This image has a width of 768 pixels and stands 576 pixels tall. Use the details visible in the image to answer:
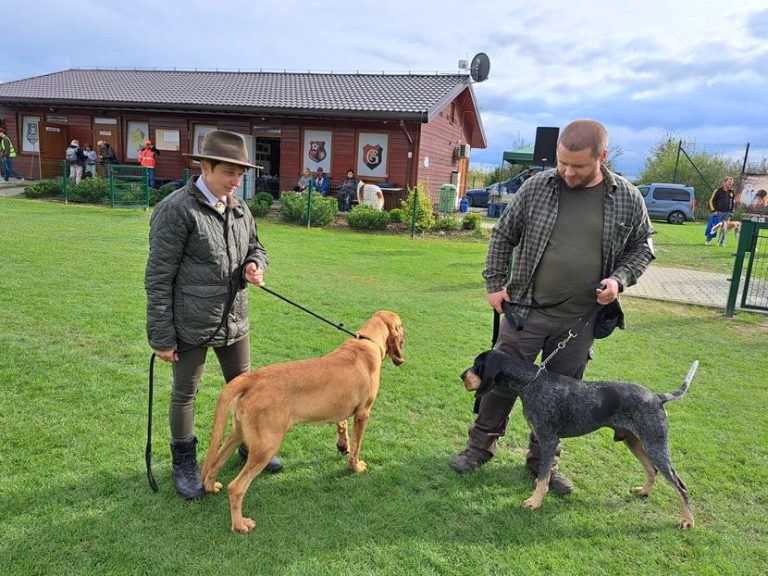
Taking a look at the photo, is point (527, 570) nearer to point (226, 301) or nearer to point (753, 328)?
point (226, 301)

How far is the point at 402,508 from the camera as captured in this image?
3.05 meters

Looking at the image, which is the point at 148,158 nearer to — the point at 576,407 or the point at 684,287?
the point at 684,287

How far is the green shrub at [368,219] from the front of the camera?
1509cm

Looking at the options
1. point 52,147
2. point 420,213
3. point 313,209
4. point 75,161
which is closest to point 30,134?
point 52,147

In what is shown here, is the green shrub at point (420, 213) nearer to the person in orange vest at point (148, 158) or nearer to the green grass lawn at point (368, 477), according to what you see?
the green grass lawn at point (368, 477)

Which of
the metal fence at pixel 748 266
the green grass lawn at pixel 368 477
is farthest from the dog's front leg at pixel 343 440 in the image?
the metal fence at pixel 748 266

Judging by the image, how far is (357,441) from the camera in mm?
3342

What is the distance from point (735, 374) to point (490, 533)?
13.5 ft

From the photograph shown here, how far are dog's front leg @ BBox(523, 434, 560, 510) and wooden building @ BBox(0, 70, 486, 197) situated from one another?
1549cm

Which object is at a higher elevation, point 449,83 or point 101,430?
point 449,83

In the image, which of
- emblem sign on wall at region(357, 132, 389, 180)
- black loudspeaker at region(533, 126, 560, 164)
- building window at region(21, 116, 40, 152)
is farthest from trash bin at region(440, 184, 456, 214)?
building window at region(21, 116, 40, 152)

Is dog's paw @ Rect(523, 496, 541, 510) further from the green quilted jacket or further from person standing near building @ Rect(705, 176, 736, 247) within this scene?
person standing near building @ Rect(705, 176, 736, 247)

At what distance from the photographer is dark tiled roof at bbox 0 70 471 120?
18.2 metres

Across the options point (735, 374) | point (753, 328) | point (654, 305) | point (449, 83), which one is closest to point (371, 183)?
point (449, 83)
